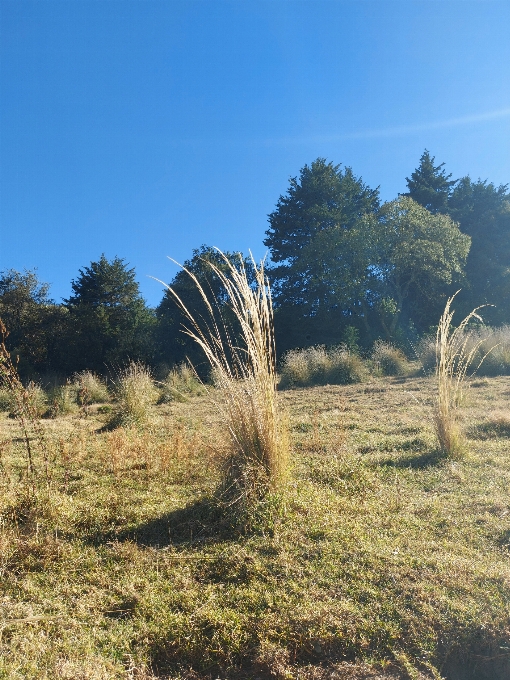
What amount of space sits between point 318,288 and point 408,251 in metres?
3.65

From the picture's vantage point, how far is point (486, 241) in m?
22.4

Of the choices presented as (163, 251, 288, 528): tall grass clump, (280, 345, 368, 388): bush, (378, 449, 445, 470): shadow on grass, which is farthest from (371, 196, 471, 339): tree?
(163, 251, 288, 528): tall grass clump

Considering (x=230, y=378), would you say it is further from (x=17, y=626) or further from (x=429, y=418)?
(x=429, y=418)

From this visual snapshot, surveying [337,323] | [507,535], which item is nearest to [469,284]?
[337,323]

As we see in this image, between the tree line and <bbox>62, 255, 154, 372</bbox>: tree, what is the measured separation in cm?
4

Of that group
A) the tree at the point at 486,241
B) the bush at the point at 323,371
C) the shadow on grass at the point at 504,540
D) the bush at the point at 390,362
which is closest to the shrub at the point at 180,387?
the bush at the point at 323,371

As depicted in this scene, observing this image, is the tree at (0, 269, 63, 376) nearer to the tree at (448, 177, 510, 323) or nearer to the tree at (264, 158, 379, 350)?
the tree at (264, 158, 379, 350)

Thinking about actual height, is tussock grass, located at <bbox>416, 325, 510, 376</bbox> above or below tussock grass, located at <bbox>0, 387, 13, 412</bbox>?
below

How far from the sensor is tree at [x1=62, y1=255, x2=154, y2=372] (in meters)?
15.9

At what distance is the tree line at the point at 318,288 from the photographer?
1570 centimetres

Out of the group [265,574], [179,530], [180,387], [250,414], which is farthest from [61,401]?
[265,574]

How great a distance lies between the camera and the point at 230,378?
2941 millimetres

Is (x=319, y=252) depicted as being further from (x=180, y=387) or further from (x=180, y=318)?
(x=180, y=387)

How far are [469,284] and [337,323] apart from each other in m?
6.77
